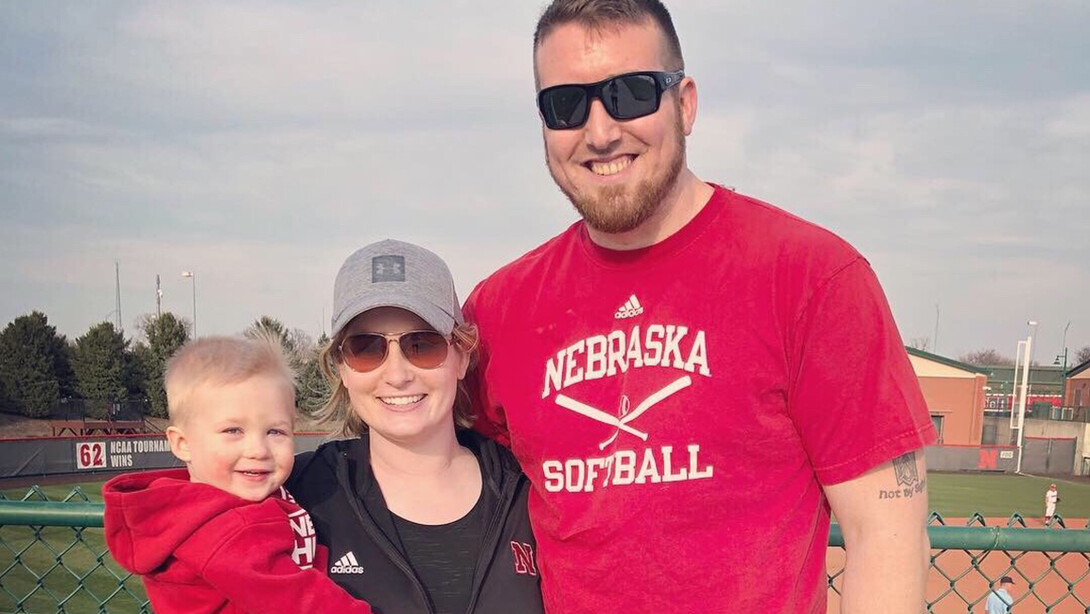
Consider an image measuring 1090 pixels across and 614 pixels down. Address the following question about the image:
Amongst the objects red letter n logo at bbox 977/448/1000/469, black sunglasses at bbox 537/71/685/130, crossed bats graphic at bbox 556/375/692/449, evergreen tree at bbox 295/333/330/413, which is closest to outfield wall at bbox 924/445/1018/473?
red letter n logo at bbox 977/448/1000/469

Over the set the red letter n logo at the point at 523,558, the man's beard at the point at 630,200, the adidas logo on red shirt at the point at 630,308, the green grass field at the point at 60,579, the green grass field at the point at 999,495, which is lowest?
the green grass field at the point at 999,495

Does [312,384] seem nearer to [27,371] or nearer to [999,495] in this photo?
[999,495]

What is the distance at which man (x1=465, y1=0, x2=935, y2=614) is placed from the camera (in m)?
2.05

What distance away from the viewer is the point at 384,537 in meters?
2.37

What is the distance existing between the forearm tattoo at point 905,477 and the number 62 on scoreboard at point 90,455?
23.1m

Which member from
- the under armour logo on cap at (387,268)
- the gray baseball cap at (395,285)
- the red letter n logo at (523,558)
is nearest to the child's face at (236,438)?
the gray baseball cap at (395,285)

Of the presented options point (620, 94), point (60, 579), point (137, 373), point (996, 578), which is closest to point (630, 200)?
point (620, 94)

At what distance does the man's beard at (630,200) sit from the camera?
2307mm

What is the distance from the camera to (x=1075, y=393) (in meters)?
55.2

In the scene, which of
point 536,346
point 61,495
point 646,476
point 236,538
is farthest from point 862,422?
point 61,495

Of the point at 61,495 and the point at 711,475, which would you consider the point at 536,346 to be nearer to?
the point at 711,475

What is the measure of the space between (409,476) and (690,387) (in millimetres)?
953

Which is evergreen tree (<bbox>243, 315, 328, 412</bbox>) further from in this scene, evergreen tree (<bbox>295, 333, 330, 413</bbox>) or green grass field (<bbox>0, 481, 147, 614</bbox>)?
green grass field (<bbox>0, 481, 147, 614</bbox>)

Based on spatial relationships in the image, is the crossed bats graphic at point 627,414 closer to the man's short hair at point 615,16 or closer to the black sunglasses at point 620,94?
the black sunglasses at point 620,94
